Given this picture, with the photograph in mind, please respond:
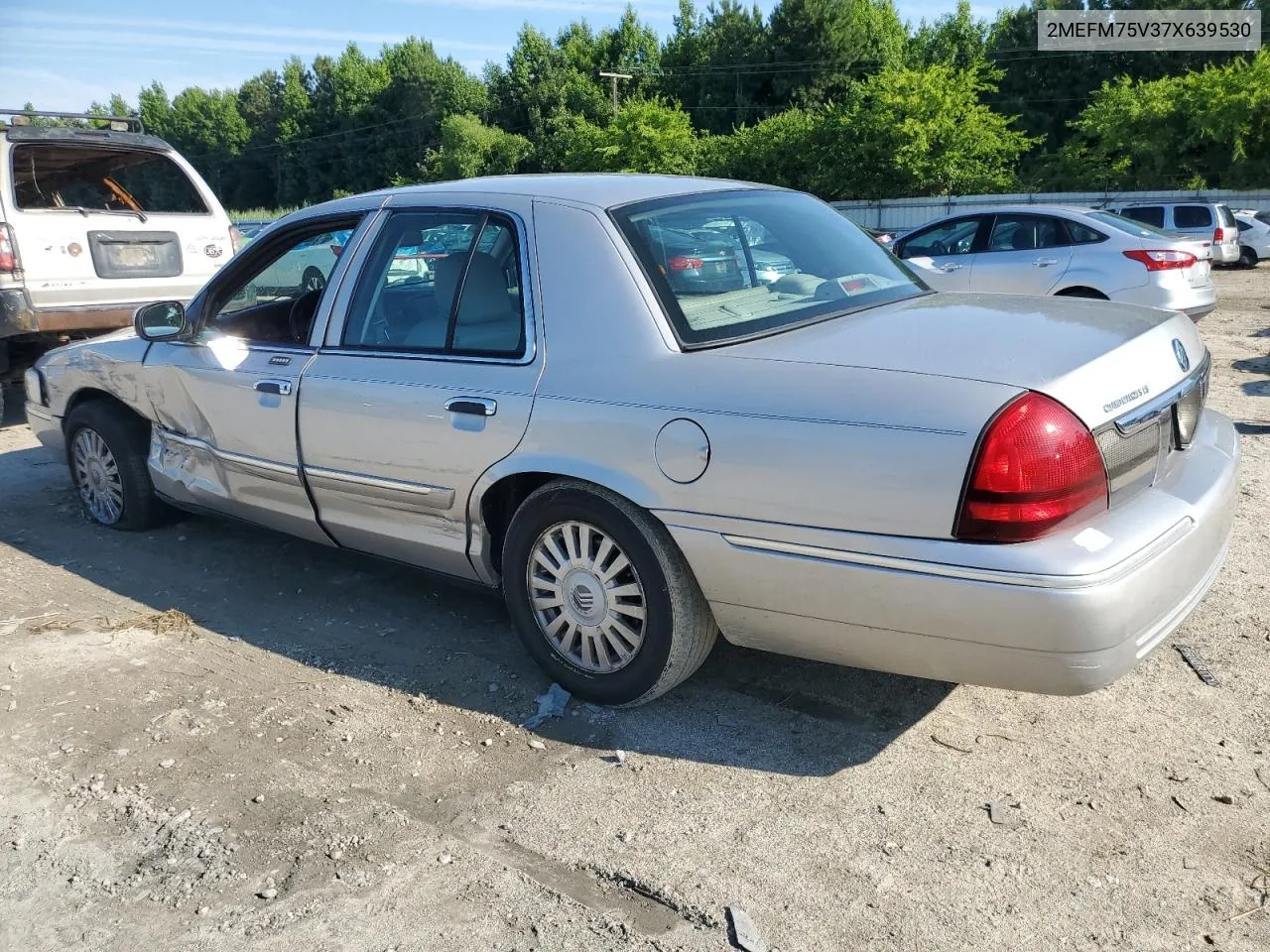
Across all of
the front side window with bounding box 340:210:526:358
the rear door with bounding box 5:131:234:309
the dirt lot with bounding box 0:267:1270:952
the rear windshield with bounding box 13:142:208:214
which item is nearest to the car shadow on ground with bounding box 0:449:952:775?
the dirt lot with bounding box 0:267:1270:952

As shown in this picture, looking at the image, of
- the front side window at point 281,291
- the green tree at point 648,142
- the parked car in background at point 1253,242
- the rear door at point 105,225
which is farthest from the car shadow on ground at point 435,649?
the green tree at point 648,142

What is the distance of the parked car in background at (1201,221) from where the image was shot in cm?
2117

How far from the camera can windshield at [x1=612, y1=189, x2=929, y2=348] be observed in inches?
133

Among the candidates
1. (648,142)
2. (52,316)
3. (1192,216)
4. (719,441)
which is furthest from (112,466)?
(648,142)

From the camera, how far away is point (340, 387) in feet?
13.2

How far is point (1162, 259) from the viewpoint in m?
9.82

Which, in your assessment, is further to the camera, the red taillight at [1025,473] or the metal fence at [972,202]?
the metal fence at [972,202]

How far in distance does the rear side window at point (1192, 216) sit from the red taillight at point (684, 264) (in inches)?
833

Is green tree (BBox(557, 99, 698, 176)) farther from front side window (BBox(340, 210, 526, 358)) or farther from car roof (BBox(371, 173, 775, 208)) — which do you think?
front side window (BBox(340, 210, 526, 358))

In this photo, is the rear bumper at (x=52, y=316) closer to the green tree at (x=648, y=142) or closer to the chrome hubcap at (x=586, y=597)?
the chrome hubcap at (x=586, y=597)

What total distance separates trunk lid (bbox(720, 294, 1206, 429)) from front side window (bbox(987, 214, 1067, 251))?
7.57 metres

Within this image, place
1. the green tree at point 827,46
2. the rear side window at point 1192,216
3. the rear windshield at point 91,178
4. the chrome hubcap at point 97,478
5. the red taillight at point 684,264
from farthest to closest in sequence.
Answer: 1. the green tree at point 827,46
2. the rear side window at point 1192,216
3. the rear windshield at point 91,178
4. the chrome hubcap at point 97,478
5. the red taillight at point 684,264

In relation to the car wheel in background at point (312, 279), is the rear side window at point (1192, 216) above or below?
below

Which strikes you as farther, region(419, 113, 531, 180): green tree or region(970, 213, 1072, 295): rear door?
region(419, 113, 531, 180): green tree
